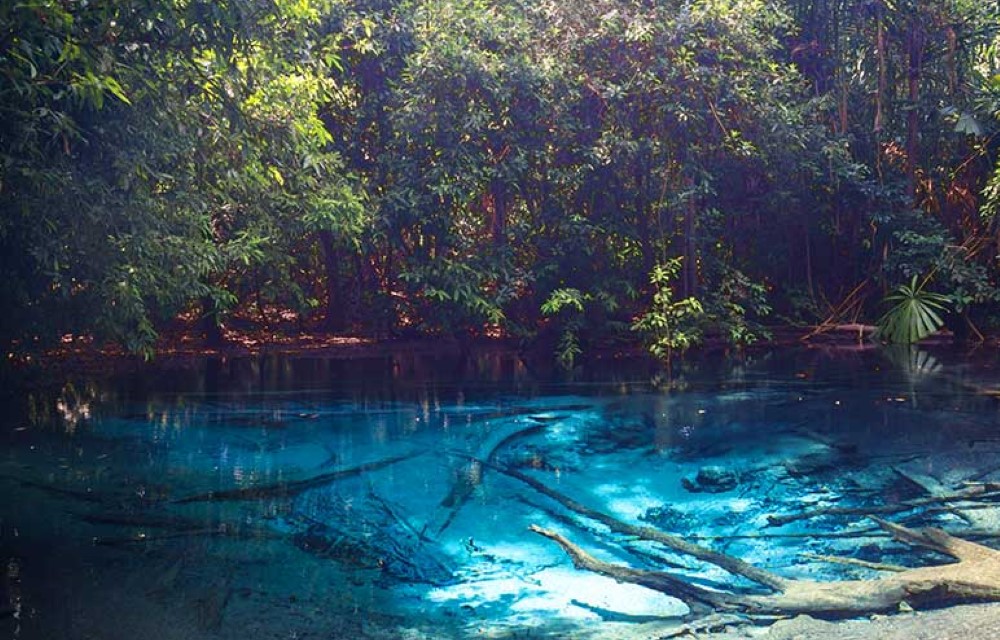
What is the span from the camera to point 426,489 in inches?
199

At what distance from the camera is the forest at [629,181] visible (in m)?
10.3

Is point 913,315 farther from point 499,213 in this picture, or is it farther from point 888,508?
point 888,508

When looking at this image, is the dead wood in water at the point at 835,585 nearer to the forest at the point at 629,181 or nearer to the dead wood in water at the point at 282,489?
→ the dead wood in water at the point at 282,489

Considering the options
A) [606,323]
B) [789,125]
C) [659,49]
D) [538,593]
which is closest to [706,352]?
[606,323]

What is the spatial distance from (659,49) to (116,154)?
6.27 meters

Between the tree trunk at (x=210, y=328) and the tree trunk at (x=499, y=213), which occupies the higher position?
the tree trunk at (x=499, y=213)

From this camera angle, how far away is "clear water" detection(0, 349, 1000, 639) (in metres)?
3.42

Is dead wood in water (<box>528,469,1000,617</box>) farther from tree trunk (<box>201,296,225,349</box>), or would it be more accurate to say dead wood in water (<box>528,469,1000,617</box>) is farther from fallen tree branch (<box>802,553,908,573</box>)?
tree trunk (<box>201,296,225,349</box>)

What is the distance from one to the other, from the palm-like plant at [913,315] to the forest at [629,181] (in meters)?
0.04

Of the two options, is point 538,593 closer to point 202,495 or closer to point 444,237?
point 202,495

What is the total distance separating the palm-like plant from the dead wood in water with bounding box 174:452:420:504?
726 cm

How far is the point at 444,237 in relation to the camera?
11016 millimetres

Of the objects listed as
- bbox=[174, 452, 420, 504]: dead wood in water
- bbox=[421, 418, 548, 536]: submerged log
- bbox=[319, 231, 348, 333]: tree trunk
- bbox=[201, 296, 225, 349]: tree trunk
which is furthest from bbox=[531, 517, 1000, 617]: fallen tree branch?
bbox=[319, 231, 348, 333]: tree trunk

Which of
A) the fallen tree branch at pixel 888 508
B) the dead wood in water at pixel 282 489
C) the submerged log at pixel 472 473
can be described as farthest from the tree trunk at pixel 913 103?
the dead wood in water at pixel 282 489
